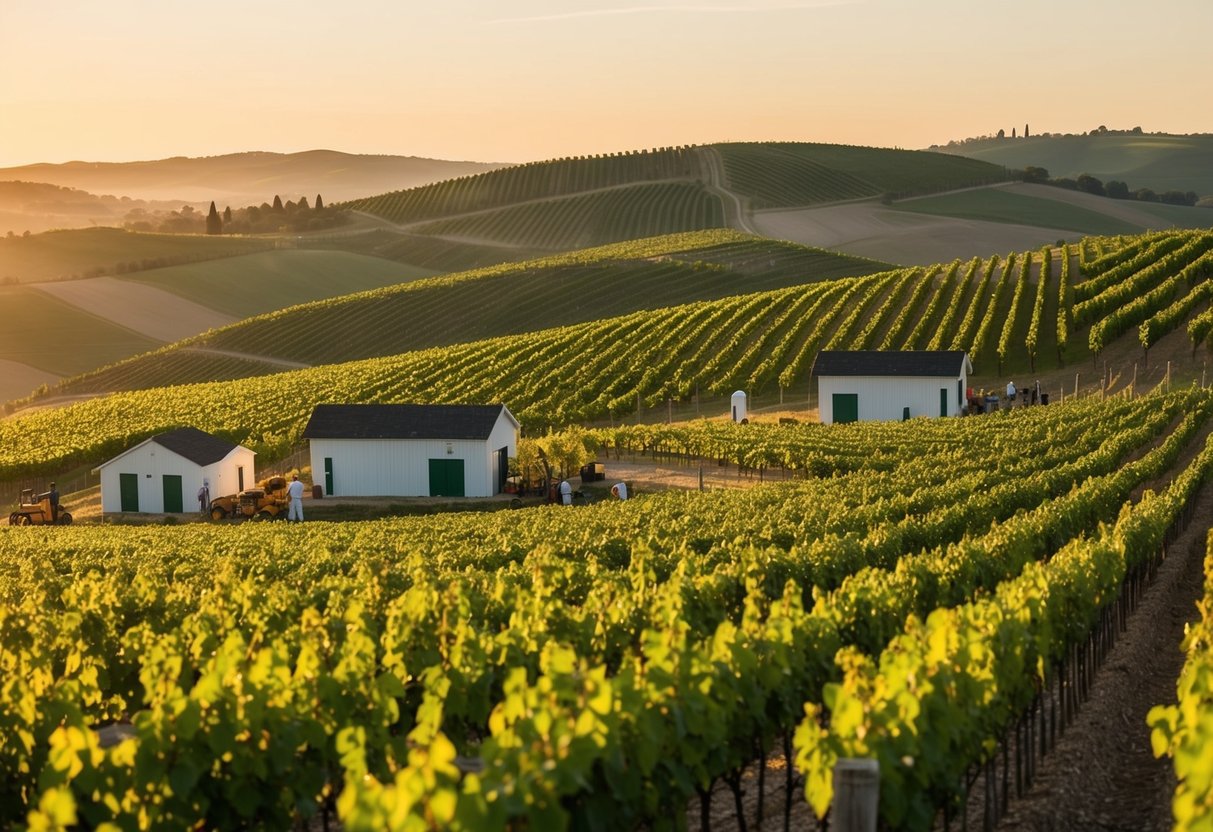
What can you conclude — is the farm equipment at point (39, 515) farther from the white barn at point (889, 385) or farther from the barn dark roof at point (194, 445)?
the white barn at point (889, 385)

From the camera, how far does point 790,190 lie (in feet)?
514

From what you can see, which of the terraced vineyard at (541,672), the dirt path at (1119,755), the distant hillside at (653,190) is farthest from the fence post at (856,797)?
the distant hillside at (653,190)

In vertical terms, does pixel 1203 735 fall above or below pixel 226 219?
below

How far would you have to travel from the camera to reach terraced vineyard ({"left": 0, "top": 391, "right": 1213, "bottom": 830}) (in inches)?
355

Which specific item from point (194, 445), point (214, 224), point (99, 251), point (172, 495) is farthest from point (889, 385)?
point (214, 224)

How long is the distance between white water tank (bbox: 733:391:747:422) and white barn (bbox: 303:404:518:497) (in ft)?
43.5

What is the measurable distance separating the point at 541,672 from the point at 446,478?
33130 millimetres

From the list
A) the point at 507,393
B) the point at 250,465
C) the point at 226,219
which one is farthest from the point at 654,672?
the point at 226,219

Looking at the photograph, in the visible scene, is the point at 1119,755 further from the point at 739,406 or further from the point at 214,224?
the point at 214,224

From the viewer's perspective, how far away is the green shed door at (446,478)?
45.8 meters

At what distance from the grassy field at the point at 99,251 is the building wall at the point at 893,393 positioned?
93596 millimetres

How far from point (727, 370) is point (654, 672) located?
57939 mm

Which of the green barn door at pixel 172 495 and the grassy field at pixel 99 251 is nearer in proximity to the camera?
the green barn door at pixel 172 495

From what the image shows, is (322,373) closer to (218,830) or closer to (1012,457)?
(1012,457)
